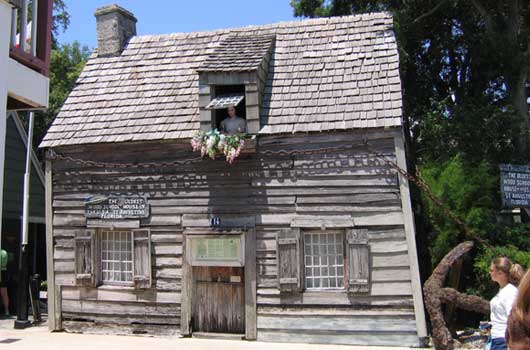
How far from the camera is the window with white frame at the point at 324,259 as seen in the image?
10.2 meters

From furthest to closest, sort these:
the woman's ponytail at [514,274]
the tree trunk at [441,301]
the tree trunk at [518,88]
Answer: the tree trunk at [518,88]
the tree trunk at [441,301]
the woman's ponytail at [514,274]

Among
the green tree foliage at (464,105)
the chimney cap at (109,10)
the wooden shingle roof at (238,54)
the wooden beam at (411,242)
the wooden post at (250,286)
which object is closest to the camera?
the wooden beam at (411,242)

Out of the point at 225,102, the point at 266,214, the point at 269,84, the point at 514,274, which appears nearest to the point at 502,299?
the point at 514,274

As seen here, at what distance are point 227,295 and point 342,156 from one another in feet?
11.2

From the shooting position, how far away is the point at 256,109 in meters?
10.6

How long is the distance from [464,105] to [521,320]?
1381 centimetres

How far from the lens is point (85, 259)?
37.2 feet

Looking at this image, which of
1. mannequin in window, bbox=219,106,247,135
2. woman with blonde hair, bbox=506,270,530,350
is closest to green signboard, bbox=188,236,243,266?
mannequin in window, bbox=219,106,247,135

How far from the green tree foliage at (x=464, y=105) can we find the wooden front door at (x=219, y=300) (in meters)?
4.01

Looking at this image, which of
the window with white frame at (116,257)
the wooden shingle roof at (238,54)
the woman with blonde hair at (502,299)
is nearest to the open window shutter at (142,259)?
the window with white frame at (116,257)

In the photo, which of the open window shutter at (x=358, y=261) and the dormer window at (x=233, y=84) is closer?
the open window shutter at (x=358, y=261)

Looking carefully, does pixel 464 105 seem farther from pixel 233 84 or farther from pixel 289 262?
pixel 289 262

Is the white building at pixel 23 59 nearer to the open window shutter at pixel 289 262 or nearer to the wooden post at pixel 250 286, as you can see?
the wooden post at pixel 250 286

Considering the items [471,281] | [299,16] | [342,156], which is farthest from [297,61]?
[299,16]
